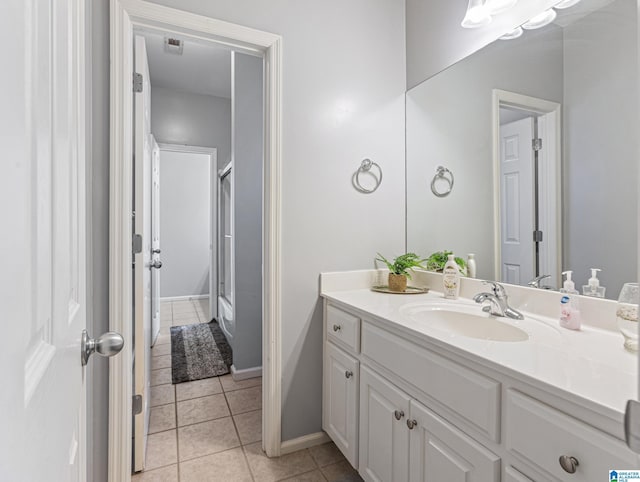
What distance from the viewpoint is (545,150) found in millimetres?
1330

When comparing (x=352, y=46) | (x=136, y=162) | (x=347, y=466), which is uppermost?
(x=352, y=46)

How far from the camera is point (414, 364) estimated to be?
113 cm

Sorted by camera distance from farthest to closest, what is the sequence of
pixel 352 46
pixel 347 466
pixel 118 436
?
1. pixel 352 46
2. pixel 347 466
3. pixel 118 436

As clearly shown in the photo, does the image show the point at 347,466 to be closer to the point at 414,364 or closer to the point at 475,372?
the point at 414,364

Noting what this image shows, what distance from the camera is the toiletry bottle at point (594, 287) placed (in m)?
1.16

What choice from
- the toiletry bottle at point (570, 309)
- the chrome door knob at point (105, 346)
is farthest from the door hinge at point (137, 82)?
the toiletry bottle at point (570, 309)

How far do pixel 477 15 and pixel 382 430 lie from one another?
6.10 ft

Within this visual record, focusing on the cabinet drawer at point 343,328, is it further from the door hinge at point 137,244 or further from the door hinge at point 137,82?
the door hinge at point 137,82

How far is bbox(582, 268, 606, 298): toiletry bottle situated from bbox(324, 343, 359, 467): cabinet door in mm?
922

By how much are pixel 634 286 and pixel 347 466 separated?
4.69 feet

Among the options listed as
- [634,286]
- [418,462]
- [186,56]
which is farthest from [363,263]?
[186,56]

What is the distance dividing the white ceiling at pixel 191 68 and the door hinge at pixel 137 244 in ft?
7.04

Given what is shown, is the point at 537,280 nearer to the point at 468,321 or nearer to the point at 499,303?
the point at 499,303

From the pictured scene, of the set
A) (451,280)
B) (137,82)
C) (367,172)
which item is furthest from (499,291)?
(137,82)
